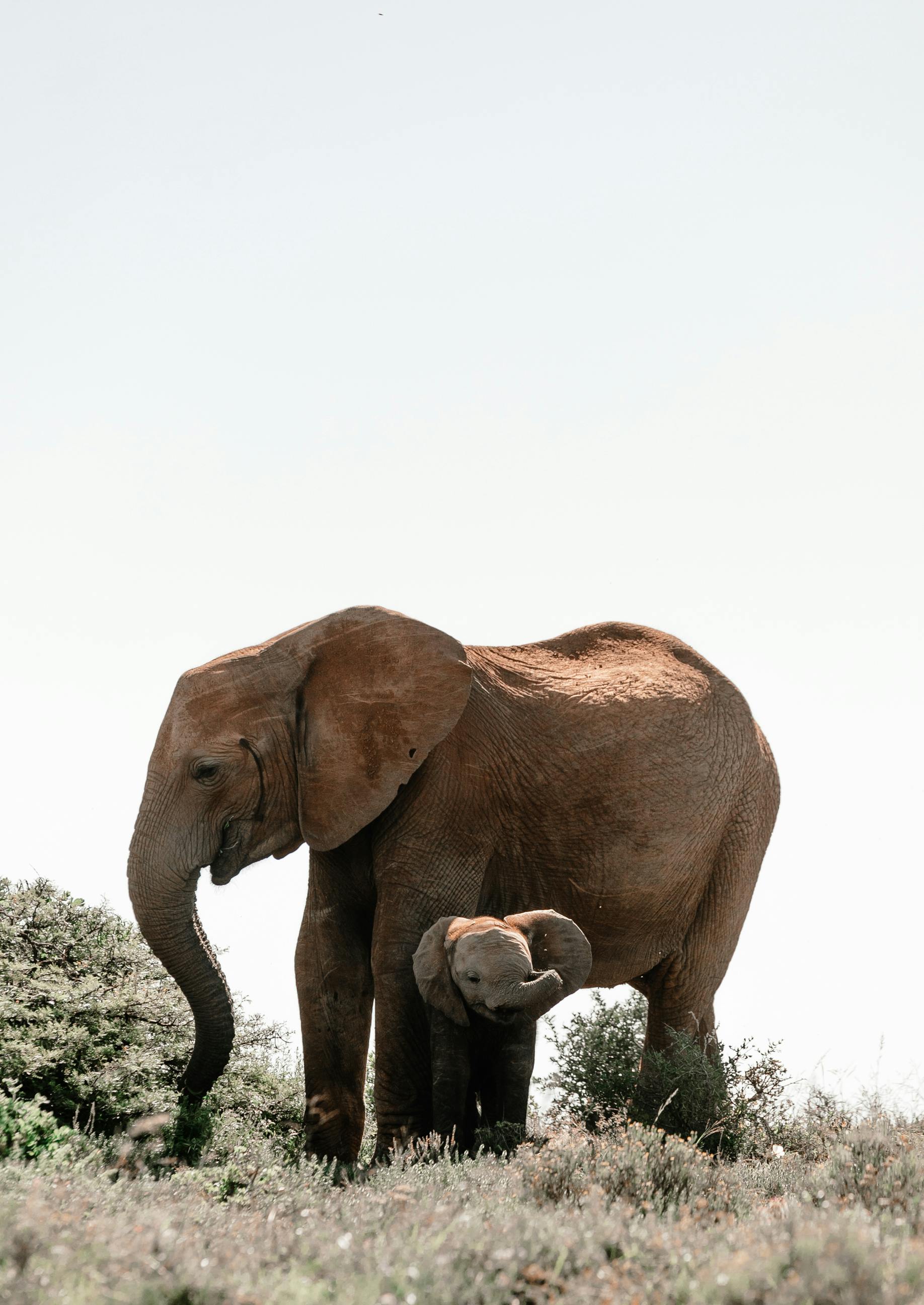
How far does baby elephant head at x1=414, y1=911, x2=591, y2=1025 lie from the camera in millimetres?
8062

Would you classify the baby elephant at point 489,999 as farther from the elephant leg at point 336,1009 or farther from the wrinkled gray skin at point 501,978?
the elephant leg at point 336,1009

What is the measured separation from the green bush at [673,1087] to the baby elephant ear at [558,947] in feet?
3.48

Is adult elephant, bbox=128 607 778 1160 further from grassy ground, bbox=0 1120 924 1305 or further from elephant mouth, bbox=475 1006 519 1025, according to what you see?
grassy ground, bbox=0 1120 924 1305

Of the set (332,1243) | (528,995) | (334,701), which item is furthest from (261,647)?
(332,1243)

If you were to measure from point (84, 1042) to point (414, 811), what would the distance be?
123 inches

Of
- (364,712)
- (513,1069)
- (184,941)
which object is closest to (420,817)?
(364,712)

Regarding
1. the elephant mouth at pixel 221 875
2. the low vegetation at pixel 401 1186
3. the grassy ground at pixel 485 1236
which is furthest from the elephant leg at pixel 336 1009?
the grassy ground at pixel 485 1236

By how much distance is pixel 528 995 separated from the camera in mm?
8062

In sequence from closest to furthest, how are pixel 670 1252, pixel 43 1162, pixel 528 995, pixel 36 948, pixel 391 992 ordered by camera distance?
pixel 670 1252 < pixel 43 1162 < pixel 528 995 < pixel 391 992 < pixel 36 948

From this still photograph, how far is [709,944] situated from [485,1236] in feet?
22.8

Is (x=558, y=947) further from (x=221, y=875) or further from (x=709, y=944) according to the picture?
(x=709, y=944)

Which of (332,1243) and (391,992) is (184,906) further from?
(332,1243)

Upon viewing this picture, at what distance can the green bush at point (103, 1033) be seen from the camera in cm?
975

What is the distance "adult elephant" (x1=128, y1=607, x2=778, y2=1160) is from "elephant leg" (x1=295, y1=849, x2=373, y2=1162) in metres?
0.02
